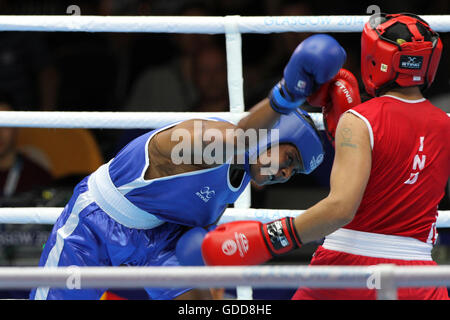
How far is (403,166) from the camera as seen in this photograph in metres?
1.93

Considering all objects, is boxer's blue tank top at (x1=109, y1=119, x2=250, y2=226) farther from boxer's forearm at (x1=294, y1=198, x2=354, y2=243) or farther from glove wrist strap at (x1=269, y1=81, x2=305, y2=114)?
boxer's forearm at (x1=294, y1=198, x2=354, y2=243)

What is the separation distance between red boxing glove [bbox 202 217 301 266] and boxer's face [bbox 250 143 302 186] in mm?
365

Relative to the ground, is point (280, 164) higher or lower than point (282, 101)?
lower

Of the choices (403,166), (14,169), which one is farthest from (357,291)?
(14,169)

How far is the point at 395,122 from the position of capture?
1.92 meters

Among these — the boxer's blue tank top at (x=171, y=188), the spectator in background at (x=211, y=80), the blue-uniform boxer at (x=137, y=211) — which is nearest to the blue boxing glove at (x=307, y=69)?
the blue-uniform boxer at (x=137, y=211)

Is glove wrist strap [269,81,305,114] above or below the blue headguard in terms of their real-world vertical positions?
above

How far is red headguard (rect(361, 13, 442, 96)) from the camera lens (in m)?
1.96

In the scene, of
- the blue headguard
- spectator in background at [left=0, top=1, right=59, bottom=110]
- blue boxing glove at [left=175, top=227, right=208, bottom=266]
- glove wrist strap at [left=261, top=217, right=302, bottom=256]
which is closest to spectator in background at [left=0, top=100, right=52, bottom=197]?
spectator in background at [left=0, top=1, right=59, bottom=110]

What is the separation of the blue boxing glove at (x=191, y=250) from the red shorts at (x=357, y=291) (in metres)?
0.32

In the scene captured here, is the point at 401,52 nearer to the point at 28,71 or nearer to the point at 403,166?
the point at 403,166

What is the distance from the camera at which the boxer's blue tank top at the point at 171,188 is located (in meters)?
2.30

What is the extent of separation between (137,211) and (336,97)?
754 millimetres
